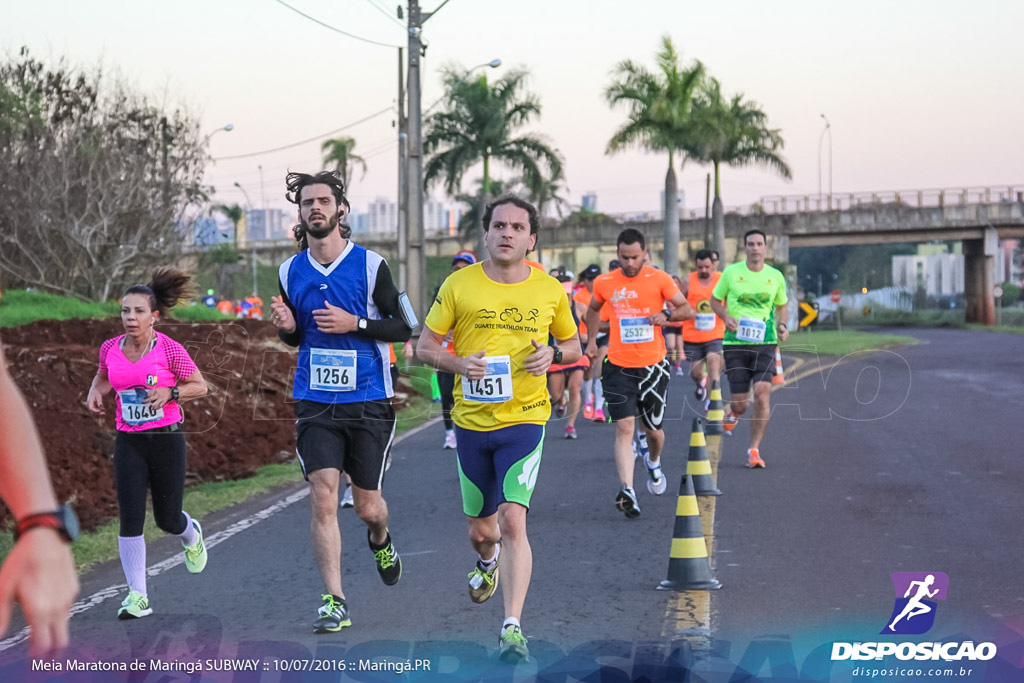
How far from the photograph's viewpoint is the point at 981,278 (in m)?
76.1

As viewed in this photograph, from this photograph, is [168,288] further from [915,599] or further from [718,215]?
A: [718,215]

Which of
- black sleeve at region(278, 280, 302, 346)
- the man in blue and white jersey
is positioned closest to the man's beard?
the man in blue and white jersey

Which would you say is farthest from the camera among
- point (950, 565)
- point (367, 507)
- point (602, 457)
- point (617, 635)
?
point (602, 457)

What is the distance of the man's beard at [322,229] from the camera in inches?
274

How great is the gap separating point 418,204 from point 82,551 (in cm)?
1565

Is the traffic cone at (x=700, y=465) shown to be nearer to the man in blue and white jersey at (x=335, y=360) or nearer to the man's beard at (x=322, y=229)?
the man in blue and white jersey at (x=335, y=360)

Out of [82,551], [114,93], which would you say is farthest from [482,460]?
[114,93]

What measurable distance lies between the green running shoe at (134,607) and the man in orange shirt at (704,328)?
1089cm

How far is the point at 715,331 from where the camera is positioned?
58.3 feet

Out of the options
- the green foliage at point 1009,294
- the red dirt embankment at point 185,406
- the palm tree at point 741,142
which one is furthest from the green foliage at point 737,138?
the green foliage at point 1009,294

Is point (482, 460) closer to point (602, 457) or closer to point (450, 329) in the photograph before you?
point (450, 329)

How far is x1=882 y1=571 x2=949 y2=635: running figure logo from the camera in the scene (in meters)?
6.67

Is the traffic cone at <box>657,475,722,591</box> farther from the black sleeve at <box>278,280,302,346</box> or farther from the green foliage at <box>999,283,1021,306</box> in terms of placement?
the green foliage at <box>999,283,1021,306</box>

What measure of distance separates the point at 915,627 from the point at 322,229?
3.57 m
